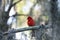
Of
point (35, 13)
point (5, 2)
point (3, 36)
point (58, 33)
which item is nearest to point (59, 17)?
point (58, 33)

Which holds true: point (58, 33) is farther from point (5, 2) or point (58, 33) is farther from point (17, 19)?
point (17, 19)

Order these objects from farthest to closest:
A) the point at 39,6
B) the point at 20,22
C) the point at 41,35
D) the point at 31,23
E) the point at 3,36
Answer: the point at 20,22 < the point at 39,6 < the point at 31,23 < the point at 41,35 < the point at 3,36

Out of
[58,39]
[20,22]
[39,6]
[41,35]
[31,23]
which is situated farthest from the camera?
[20,22]

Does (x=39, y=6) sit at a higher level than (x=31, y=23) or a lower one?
higher

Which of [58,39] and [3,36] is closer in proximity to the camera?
[3,36]

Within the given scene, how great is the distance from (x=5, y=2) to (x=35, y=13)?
1.60 m

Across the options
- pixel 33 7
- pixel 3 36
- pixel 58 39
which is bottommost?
pixel 58 39

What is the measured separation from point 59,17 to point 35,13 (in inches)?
83.8

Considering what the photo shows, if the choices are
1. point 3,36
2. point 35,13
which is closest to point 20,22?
point 35,13

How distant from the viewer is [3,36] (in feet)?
6.51

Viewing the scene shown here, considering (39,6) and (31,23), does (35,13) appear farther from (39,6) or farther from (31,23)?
(31,23)

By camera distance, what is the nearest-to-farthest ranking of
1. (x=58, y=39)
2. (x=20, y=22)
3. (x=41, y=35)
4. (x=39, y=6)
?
(x=41, y=35) → (x=58, y=39) → (x=39, y=6) → (x=20, y=22)

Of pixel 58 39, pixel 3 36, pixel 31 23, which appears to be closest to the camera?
pixel 3 36

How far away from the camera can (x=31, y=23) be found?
4102mm
